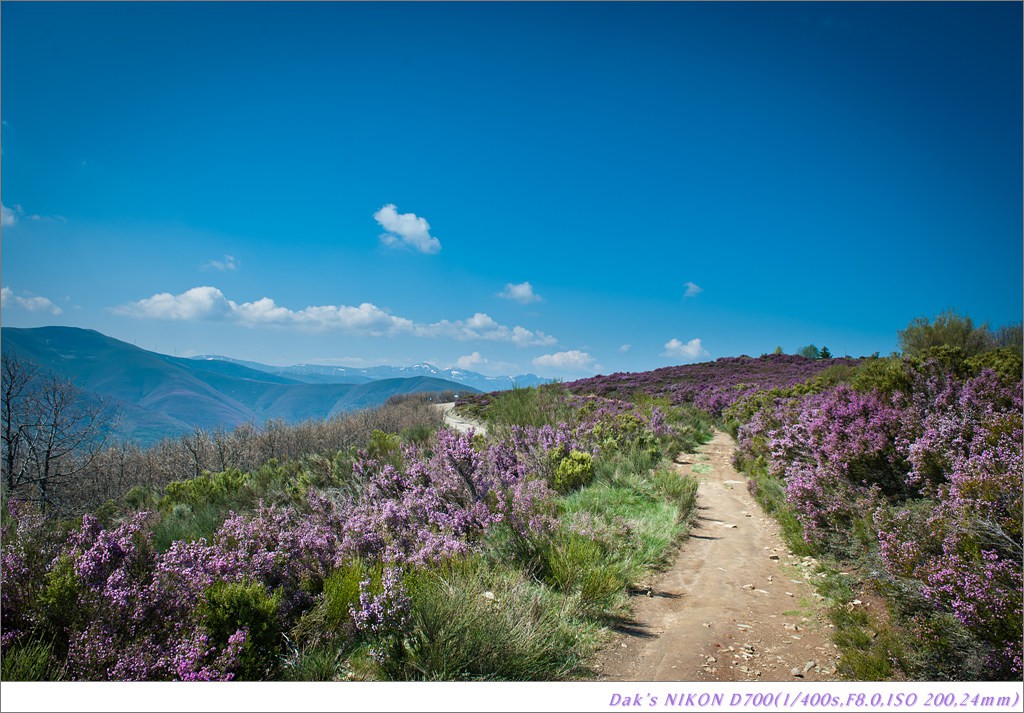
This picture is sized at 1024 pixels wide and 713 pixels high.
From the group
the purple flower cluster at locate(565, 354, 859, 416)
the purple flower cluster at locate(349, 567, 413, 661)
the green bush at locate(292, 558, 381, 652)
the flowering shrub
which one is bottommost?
the green bush at locate(292, 558, 381, 652)

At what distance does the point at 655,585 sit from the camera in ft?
16.6

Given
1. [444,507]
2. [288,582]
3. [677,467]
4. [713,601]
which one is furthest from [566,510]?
[677,467]

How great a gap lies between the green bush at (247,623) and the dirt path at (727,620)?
2.33m

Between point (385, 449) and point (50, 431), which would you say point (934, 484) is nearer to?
point (385, 449)

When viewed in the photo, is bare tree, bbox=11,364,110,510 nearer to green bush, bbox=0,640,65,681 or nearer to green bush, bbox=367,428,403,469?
green bush, bbox=367,428,403,469

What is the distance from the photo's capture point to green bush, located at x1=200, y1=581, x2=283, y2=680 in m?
3.07

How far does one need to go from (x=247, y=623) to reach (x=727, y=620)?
391cm

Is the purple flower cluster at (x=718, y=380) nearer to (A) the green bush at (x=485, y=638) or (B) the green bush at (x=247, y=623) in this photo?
(A) the green bush at (x=485, y=638)

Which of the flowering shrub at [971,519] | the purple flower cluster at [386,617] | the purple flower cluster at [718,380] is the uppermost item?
the purple flower cluster at [718,380]

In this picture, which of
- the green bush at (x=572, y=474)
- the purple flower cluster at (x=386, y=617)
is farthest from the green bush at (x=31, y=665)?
the green bush at (x=572, y=474)

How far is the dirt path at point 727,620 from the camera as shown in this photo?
11.3ft

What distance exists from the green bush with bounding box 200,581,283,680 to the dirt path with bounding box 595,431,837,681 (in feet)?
7.63

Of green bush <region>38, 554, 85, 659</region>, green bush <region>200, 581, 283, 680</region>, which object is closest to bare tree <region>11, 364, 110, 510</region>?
green bush <region>38, 554, 85, 659</region>

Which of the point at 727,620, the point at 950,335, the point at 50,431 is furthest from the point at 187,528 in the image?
the point at 950,335
